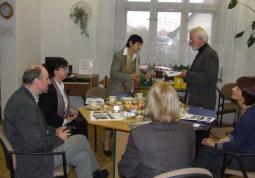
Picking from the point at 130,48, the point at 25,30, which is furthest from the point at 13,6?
the point at 130,48

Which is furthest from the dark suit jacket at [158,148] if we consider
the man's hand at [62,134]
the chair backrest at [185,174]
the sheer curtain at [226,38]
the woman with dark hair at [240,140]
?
the sheer curtain at [226,38]

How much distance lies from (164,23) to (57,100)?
289 cm

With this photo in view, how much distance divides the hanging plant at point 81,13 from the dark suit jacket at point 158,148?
12.4 ft

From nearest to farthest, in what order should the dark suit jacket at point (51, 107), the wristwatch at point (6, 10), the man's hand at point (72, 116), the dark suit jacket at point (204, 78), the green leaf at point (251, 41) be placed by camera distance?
the dark suit jacket at point (51, 107)
the man's hand at point (72, 116)
the dark suit jacket at point (204, 78)
the wristwatch at point (6, 10)
the green leaf at point (251, 41)

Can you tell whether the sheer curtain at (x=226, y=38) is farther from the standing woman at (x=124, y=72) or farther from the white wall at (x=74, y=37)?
the standing woman at (x=124, y=72)

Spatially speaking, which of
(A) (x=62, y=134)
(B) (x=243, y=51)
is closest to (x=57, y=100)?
(A) (x=62, y=134)

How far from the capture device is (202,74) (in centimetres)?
360

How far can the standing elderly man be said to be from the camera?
141 inches

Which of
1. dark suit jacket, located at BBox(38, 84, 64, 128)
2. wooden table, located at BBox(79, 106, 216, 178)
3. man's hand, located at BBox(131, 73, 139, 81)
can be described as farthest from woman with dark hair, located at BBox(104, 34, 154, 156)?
dark suit jacket, located at BBox(38, 84, 64, 128)

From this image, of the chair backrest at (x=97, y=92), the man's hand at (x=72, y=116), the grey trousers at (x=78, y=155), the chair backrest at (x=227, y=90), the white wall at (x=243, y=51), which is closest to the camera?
the grey trousers at (x=78, y=155)

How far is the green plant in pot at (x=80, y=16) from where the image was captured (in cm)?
543

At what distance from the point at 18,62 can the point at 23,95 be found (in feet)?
8.63

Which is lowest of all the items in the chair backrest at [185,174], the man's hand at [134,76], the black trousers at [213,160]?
the black trousers at [213,160]

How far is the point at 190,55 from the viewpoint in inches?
213
